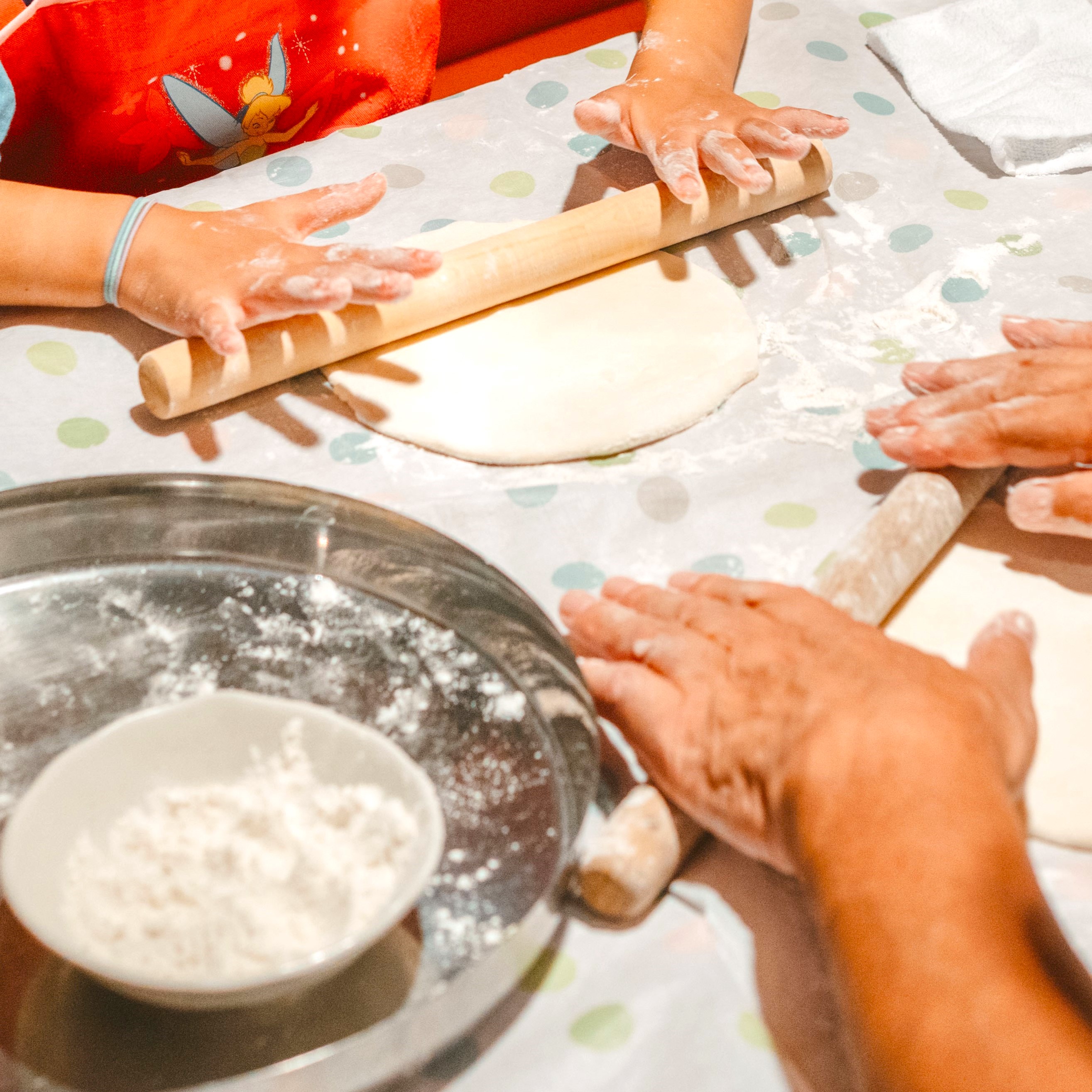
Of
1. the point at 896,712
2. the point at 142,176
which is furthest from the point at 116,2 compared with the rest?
the point at 896,712

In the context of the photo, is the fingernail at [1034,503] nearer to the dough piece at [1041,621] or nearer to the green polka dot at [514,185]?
the dough piece at [1041,621]

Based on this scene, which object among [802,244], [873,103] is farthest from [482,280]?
[873,103]

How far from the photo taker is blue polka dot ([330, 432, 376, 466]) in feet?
3.25

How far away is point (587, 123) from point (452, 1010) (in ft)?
3.57

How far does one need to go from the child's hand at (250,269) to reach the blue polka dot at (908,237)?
62cm

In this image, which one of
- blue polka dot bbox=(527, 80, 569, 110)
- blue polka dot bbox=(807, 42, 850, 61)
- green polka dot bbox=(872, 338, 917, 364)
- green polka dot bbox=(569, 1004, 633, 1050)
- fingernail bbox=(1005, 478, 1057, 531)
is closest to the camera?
green polka dot bbox=(569, 1004, 633, 1050)

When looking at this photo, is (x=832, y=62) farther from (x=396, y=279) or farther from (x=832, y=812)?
(x=832, y=812)

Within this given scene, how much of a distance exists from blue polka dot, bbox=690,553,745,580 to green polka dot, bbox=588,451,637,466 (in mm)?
142

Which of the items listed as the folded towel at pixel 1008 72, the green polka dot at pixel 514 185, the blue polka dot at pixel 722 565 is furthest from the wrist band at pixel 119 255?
the folded towel at pixel 1008 72

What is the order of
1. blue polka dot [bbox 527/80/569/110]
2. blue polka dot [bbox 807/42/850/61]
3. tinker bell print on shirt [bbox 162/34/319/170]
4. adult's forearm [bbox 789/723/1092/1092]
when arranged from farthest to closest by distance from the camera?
blue polka dot [bbox 807/42/850/61] < blue polka dot [bbox 527/80/569/110] < tinker bell print on shirt [bbox 162/34/319/170] < adult's forearm [bbox 789/723/1092/1092]

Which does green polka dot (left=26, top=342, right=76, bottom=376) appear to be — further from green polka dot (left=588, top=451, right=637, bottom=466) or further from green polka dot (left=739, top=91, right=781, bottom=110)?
green polka dot (left=739, top=91, right=781, bottom=110)

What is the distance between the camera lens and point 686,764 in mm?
680

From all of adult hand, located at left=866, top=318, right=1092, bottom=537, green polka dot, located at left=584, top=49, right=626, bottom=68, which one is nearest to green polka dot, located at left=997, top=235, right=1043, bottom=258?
adult hand, located at left=866, top=318, right=1092, bottom=537

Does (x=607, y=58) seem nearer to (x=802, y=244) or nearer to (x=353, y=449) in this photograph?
(x=802, y=244)
